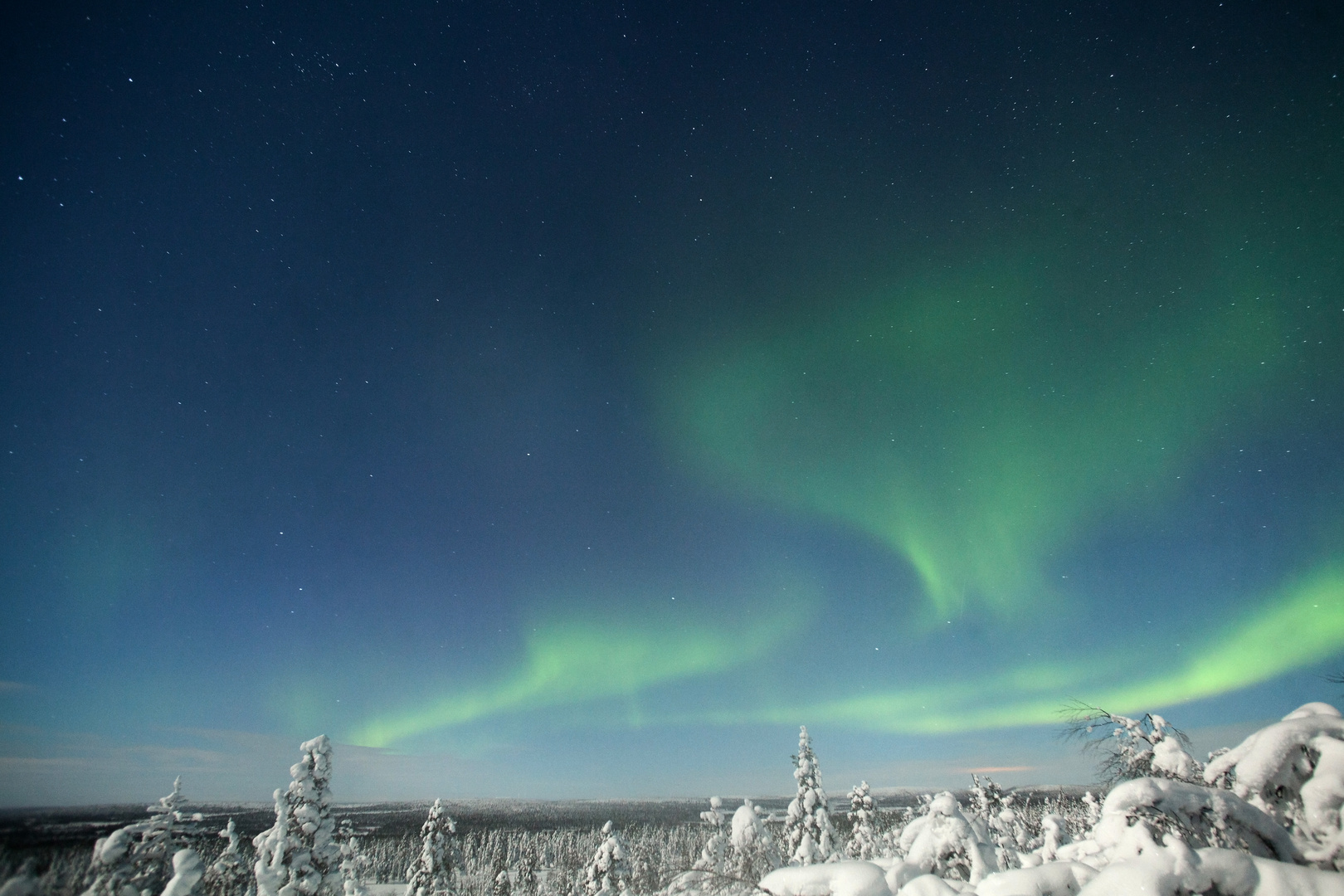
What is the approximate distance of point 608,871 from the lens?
3228cm

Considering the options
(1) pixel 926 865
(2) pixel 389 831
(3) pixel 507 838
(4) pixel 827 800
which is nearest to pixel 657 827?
(3) pixel 507 838

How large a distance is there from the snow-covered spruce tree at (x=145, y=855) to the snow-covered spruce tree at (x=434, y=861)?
558 inches

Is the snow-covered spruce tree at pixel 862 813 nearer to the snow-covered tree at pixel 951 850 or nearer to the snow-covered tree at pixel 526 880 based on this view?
the snow-covered tree at pixel 951 850

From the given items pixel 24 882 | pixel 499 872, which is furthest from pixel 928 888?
pixel 499 872

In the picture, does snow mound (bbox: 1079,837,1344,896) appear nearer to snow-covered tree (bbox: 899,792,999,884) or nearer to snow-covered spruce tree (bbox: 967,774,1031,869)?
snow-covered tree (bbox: 899,792,999,884)

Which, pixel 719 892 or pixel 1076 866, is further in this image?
pixel 719 892

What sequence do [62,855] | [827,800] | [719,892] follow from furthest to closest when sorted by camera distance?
[827,800] < [62,855] < [719,892]

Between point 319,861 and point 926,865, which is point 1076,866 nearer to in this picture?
point 926,865

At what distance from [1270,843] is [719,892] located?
18.8 ft

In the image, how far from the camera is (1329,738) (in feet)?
19.5

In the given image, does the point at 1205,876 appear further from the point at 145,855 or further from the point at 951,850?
the point at 145,855

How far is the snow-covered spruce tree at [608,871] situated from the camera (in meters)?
31.8

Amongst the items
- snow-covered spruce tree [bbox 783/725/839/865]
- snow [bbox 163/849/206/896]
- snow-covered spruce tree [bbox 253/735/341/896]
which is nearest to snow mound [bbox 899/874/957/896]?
snow-covered spruce tree [bbox 253/735/341/896]

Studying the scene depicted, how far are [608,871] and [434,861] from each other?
34.2ft
